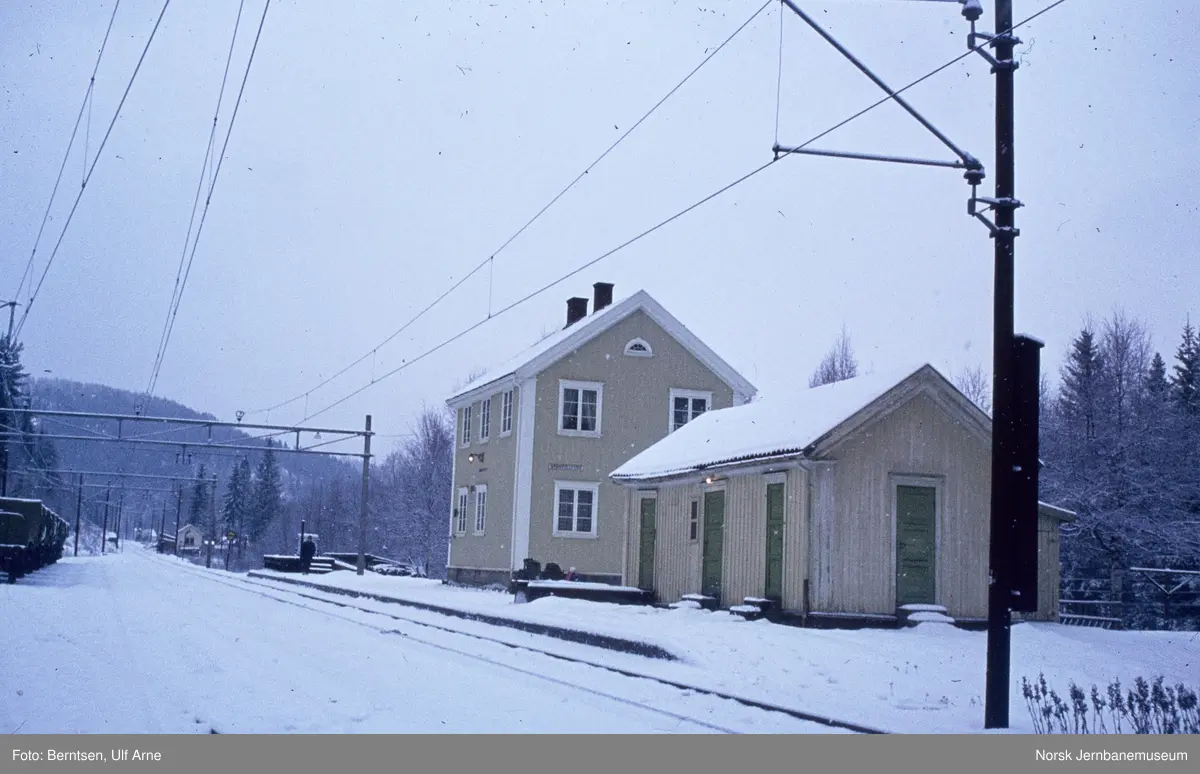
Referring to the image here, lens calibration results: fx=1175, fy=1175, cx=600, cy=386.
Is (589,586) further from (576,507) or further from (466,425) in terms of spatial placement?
(466,425)

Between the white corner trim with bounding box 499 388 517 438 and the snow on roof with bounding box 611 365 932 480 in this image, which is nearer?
the snow on roof with bounding box 611 365 932 480

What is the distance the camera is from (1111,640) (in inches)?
757

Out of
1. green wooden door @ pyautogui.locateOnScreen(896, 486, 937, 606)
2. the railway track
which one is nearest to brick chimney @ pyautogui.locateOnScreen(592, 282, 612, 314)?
the railway track

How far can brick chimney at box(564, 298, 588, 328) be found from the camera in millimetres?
41625

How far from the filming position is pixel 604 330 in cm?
3628

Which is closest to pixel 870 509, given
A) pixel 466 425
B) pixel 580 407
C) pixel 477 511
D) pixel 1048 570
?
pixel 1048 570

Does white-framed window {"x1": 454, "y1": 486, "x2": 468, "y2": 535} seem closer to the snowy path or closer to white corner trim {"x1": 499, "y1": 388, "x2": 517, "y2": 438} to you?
white corner trim {"x1": 499, "y1": 388, "x2": 517, "y2": 438}

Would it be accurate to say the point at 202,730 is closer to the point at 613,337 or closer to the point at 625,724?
the point at 625,724

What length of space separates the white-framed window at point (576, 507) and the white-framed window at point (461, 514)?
6.29 meters

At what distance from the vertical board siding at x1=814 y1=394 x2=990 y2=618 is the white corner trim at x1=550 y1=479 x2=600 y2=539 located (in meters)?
16.1

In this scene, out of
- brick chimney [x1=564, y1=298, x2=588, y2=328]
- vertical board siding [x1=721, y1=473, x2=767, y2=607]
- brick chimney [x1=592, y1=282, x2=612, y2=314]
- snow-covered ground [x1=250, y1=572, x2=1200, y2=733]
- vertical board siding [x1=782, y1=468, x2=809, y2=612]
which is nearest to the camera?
snow-covered ground [x1=250, y1=572, x2=1200, y2=733]

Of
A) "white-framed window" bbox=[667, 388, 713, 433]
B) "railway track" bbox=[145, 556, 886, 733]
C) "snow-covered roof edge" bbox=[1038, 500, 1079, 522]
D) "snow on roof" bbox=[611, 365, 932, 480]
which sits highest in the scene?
"white-framed window" bbox=[667, 388, 713, 433]
